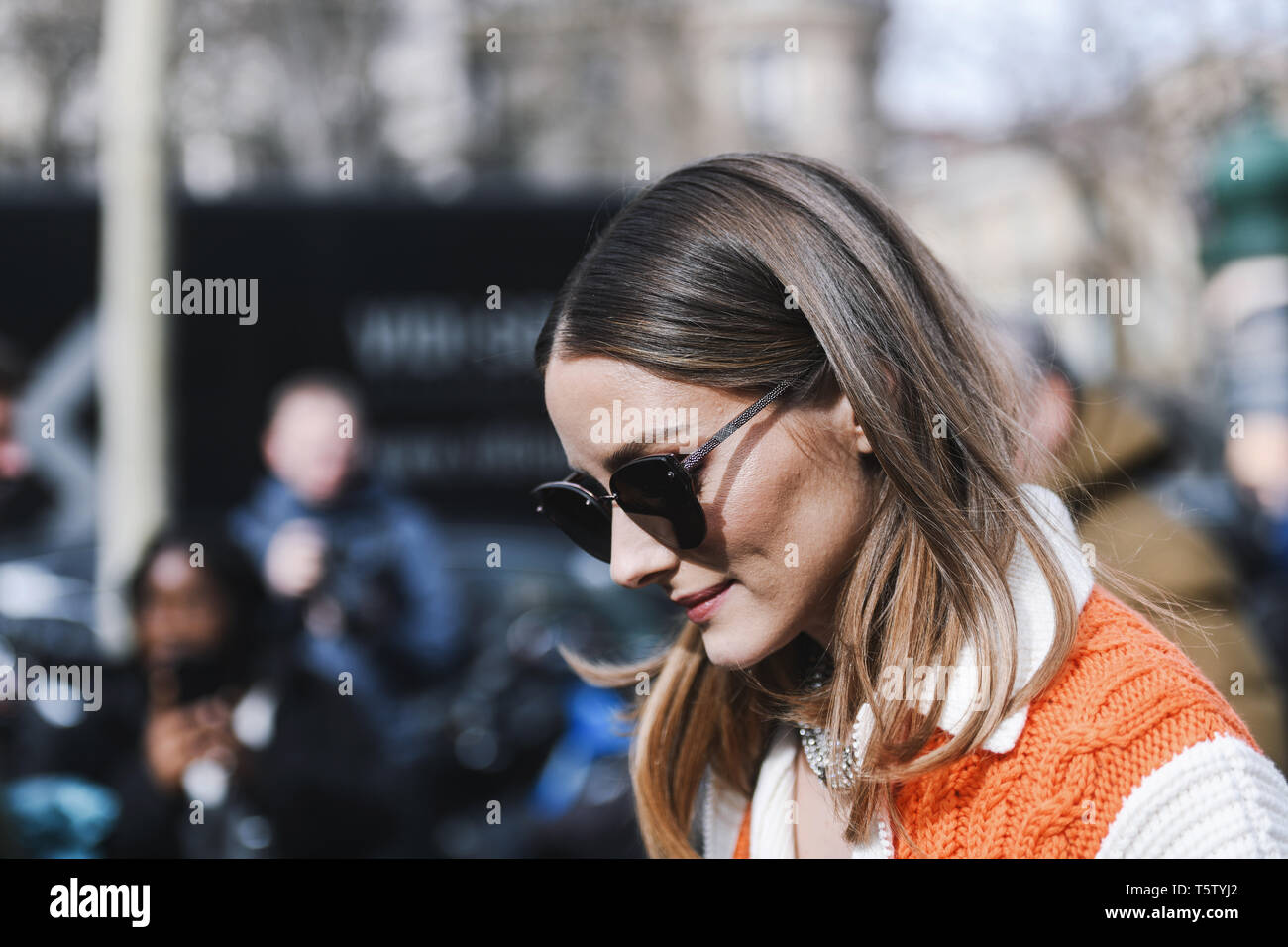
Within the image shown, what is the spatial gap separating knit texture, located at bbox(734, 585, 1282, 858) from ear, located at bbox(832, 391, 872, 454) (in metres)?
0.35

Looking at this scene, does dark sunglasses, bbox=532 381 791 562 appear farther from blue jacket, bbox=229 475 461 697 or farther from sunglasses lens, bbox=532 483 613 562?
blue jacket, bbox=229 475 461 697

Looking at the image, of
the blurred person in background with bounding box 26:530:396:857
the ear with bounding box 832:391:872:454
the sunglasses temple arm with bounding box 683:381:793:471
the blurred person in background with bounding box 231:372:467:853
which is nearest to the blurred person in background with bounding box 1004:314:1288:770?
the ear with bounding box 832:391:872:454

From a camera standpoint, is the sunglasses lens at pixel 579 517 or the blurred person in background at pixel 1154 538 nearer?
the sunglasses lens at pixel 579 517

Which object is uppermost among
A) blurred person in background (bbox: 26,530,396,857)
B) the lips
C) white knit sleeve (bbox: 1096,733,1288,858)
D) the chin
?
the lips

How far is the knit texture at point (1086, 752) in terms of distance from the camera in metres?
1.36

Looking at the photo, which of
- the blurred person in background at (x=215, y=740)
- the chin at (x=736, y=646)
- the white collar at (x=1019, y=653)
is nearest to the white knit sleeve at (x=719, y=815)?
the white collar at (x=1019, y=653)

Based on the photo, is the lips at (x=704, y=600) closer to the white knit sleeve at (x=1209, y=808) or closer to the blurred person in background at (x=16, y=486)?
the white knit sleeve at (x=1209, y=808)

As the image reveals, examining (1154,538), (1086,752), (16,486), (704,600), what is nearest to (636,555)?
(704,600)

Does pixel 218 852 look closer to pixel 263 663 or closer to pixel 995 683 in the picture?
pixel 263 663

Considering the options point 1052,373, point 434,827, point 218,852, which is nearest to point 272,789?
point 218,852

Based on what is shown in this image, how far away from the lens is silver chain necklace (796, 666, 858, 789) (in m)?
1.62

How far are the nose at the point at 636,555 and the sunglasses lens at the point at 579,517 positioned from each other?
47 millimetres

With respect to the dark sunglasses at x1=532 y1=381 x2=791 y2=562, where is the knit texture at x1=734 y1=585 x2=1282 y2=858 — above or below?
below

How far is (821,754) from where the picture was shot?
5.66 feet
